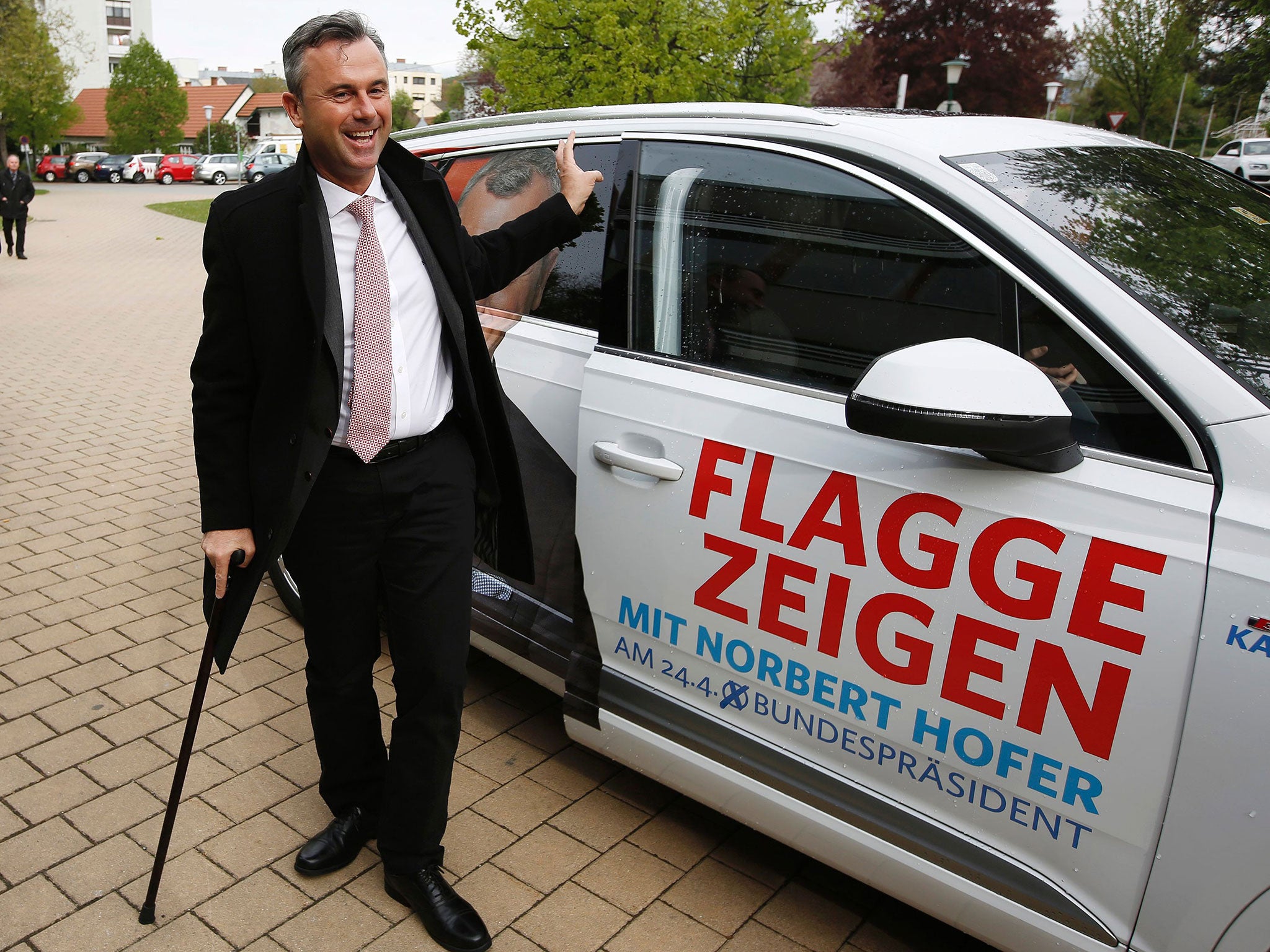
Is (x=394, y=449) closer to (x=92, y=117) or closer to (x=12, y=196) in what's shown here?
(x=12, y=196)

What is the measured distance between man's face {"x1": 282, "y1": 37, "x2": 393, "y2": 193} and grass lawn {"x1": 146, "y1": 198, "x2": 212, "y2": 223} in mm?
24870

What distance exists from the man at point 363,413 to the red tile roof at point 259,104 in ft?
282

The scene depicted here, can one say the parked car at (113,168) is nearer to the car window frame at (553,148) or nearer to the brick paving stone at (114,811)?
the car window frame at (553,148)

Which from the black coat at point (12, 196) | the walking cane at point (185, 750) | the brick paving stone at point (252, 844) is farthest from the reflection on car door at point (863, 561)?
the black coat at point (12, 196)

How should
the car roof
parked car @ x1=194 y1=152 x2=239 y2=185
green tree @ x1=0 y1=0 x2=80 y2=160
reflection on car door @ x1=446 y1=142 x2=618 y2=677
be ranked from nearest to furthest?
the car roof, reflection on car door @ x1=446 y1=142 x2=618 y2=677, green tree @ x1=0 y1=0 x2=80 y2=160, parked car @ x1=194 y1=152 x2=239 y2=185

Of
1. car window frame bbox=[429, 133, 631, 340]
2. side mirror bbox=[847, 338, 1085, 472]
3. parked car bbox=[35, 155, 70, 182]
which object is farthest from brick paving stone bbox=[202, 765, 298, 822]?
parked car bbox=[35, 155, 70, 182]

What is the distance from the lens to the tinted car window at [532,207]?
2686mm

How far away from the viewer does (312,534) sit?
2.31 m

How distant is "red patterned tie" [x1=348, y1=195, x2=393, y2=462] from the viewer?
86.4 inches

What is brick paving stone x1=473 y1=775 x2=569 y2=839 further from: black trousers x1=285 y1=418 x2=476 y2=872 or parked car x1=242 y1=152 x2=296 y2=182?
parked car x1=242 y1=152 x2=296 y2=182

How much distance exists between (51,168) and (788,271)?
5637cm

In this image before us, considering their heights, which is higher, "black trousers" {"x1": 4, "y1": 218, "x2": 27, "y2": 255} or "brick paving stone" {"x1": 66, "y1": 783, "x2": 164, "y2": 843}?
"black trousers" {"x1": 4, "y1": 218, "x2": 27, "y2": 255}

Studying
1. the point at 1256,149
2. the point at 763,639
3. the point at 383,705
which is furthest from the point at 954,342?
the point at 1256,149

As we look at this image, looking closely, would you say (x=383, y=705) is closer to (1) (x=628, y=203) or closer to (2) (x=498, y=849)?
(2) (x=498, y=849)
